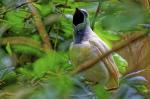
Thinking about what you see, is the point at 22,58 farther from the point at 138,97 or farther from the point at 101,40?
the point at 138,97

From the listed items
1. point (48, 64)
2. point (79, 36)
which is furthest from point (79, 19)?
point (48, 64)

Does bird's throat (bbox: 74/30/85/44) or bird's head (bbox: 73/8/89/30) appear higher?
bird's head (bbox: 73/8/89/30)

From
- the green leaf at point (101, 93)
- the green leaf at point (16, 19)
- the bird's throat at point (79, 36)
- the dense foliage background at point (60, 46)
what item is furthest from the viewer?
the bird's throat at point (79, 36)

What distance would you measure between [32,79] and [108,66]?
764 mm

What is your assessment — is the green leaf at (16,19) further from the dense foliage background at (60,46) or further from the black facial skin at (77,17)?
the black facial skin at (77,17)

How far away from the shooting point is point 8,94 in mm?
868

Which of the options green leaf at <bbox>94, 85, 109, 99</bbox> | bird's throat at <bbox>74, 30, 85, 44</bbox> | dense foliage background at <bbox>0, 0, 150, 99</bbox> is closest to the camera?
dense foliage background at <bbox>0, 0, 150, 99</bbox>

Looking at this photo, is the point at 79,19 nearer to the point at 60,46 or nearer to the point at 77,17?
the point at 77,17

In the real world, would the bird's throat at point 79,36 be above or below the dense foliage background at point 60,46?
below

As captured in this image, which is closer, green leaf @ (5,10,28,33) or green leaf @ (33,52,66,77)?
green leaf @ (33,52,66,77)

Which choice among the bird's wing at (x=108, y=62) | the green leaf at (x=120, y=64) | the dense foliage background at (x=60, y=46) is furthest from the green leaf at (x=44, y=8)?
the green leaf at (x=120, y=64)

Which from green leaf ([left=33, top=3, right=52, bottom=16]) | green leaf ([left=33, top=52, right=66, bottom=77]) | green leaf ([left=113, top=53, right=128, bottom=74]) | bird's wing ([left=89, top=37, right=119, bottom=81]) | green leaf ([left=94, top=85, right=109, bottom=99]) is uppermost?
green leaf ([left=33, top=52, right=66, bottom=77])

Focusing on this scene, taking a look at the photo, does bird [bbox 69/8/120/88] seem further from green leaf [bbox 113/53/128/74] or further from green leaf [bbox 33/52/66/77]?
green leaf [bbox 33/52/66/77]

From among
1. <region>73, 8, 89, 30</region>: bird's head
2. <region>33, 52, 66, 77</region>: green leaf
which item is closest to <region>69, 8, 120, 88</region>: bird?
<region>73, 8, 89, 30</region>: bird's head
